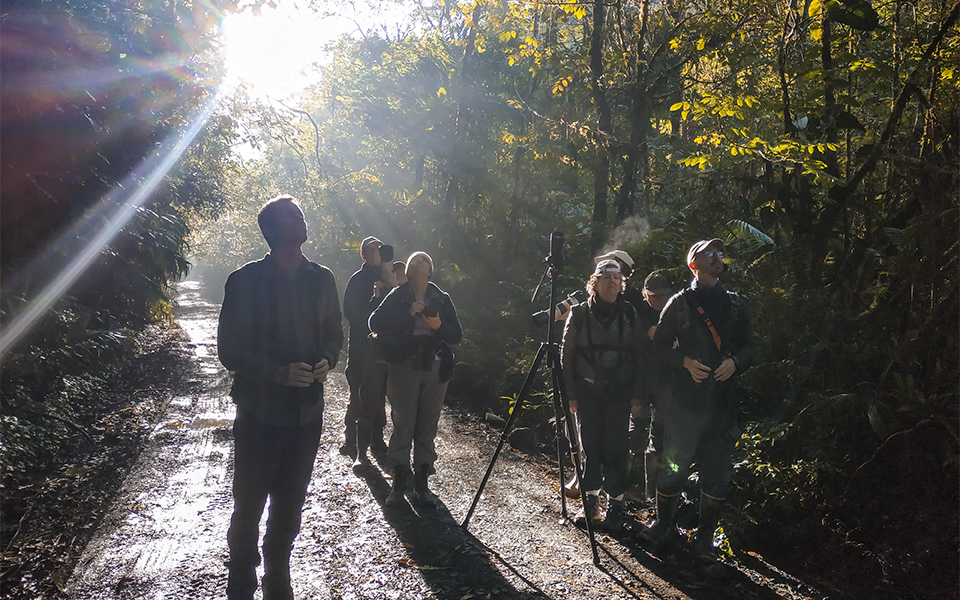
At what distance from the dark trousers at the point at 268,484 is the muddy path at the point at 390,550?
62 centimetres

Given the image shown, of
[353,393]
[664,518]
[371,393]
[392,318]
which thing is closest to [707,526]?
[664,518]

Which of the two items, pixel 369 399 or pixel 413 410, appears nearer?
pixel 413 410

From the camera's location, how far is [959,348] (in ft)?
15.0

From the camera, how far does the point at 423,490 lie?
19.1 feet

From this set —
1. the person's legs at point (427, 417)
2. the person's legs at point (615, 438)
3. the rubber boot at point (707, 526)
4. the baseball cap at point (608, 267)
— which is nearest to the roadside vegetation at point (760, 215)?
the rubber boot at point (707, 526)

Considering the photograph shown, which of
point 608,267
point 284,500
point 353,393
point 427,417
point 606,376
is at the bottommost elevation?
point 353,393

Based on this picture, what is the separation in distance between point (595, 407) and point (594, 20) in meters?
7.93

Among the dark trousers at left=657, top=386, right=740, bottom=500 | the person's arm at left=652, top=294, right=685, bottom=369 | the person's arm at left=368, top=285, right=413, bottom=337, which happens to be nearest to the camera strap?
the person's arm at left=652, top=294, right=685, bottom=369

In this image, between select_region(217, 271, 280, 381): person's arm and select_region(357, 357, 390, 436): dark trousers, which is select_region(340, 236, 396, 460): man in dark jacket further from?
select_region(217, 271, 280, 381): person's arm

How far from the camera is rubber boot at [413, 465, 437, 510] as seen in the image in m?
5.75

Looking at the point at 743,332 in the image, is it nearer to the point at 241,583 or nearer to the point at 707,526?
the point at 707,526

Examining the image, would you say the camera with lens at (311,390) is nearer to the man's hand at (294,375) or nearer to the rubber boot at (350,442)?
the man's hand at (294,375)

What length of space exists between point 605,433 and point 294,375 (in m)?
3.02

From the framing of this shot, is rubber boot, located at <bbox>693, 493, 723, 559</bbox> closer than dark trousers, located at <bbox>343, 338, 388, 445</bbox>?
Yes
